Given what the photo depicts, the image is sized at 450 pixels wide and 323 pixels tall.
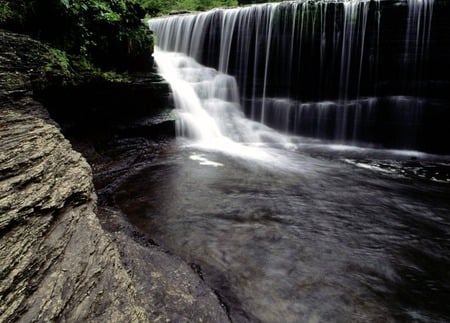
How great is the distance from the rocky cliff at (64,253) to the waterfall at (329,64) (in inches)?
357

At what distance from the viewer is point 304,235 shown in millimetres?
3885

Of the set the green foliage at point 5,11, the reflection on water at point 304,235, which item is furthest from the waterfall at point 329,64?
the green foliage at point 5,11

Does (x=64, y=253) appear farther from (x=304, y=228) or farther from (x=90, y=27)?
(x=90, y=27)

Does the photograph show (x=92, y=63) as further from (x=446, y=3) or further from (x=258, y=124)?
(x=446, y=3)

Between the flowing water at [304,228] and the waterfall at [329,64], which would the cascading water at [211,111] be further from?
the flowing water at [304,228]

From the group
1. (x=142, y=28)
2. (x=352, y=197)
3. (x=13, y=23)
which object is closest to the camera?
(x=13, y=23)

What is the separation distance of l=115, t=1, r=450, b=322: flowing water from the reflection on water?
0.02 meters

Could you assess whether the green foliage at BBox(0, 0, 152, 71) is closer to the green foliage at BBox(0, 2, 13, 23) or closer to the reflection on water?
the green foliage at BBox(0, 2, 13, 23)

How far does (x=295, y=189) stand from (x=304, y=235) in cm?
173

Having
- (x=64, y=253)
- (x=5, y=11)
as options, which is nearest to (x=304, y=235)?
(x=64, y=253)

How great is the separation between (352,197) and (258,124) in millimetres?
6325

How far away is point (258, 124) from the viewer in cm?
1124

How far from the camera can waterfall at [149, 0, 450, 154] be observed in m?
9.73

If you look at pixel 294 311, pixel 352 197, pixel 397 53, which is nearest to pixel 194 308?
pixel 294 311
